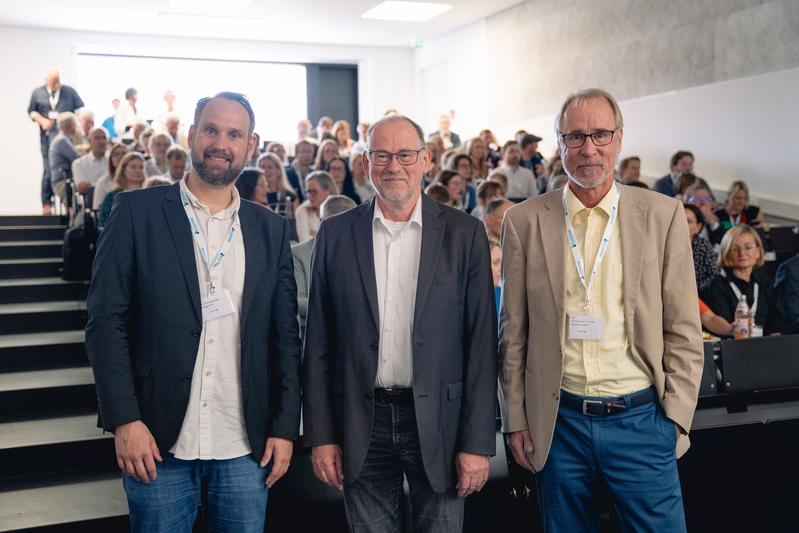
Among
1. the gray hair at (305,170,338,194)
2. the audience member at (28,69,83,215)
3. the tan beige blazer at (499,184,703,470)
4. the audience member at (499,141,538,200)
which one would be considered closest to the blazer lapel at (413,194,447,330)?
the tan beige blazer at (499,184,703,470)

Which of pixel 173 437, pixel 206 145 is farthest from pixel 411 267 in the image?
pixel 173 437

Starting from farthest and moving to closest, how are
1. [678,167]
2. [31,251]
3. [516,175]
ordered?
[516,175] → [678,167] → [31,251]

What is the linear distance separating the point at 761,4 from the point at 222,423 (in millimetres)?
9059

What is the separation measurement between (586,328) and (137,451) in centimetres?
122

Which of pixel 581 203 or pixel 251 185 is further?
pixel 251 185

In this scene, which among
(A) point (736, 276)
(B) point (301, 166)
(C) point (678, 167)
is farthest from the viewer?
(C) point (678, 167)

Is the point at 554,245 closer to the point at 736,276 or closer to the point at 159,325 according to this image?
the point at 159,325

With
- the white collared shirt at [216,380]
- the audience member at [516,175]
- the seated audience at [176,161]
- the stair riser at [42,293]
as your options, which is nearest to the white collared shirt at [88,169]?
the seated audience at [176,161]

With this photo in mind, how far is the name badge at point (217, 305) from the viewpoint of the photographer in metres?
1.95

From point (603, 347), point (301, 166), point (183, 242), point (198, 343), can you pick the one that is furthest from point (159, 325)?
point (301, 166)

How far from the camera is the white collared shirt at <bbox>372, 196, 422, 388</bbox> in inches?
80.0

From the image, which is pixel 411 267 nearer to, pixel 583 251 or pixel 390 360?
pixel 390 360

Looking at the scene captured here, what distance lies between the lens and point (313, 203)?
627 cm

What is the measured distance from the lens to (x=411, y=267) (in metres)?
2.07
